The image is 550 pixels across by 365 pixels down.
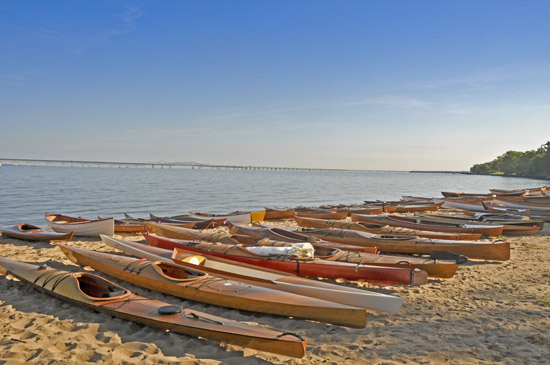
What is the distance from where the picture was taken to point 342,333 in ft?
17.5

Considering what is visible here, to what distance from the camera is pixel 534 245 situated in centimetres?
1227

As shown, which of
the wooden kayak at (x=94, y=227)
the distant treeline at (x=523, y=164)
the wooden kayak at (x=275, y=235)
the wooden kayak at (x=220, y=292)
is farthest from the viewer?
the distant treeline at (x=523, y=164)

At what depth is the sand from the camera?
15.0 feet

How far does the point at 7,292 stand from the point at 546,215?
901 inches

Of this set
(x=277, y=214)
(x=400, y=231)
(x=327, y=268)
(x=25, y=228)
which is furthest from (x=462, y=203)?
(x=25, y=228)

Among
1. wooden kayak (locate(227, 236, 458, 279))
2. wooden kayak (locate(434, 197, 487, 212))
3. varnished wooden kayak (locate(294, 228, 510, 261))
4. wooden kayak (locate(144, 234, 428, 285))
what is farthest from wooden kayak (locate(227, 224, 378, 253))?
wooden kayak (locate(434, 197, 487, 212))

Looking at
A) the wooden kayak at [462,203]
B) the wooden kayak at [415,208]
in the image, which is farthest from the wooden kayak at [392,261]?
→ the wooden kayak at [462,203]

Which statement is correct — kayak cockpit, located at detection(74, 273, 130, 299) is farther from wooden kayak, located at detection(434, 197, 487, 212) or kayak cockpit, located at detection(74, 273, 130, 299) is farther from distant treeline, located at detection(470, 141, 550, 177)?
distant treeline, located at detection(470, 141, 550, 177)

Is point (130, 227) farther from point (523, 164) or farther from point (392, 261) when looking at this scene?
point (523, 164)

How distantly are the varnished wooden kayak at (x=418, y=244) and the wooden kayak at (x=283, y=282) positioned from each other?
4.07 metres

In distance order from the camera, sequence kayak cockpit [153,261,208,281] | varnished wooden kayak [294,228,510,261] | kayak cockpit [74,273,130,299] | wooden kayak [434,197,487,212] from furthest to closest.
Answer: wooden kayak [434,197,487,212], varnished wooden kayak [294,228,510,261], kayak cockpit [153,261,208,281], kayak cockpit [74,273,130,299]

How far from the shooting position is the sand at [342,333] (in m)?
4.57

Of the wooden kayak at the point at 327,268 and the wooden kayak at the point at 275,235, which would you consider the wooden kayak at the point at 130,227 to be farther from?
the wooden kayak at the point at 327,268

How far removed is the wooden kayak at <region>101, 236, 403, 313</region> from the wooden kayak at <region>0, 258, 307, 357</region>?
162 cm
